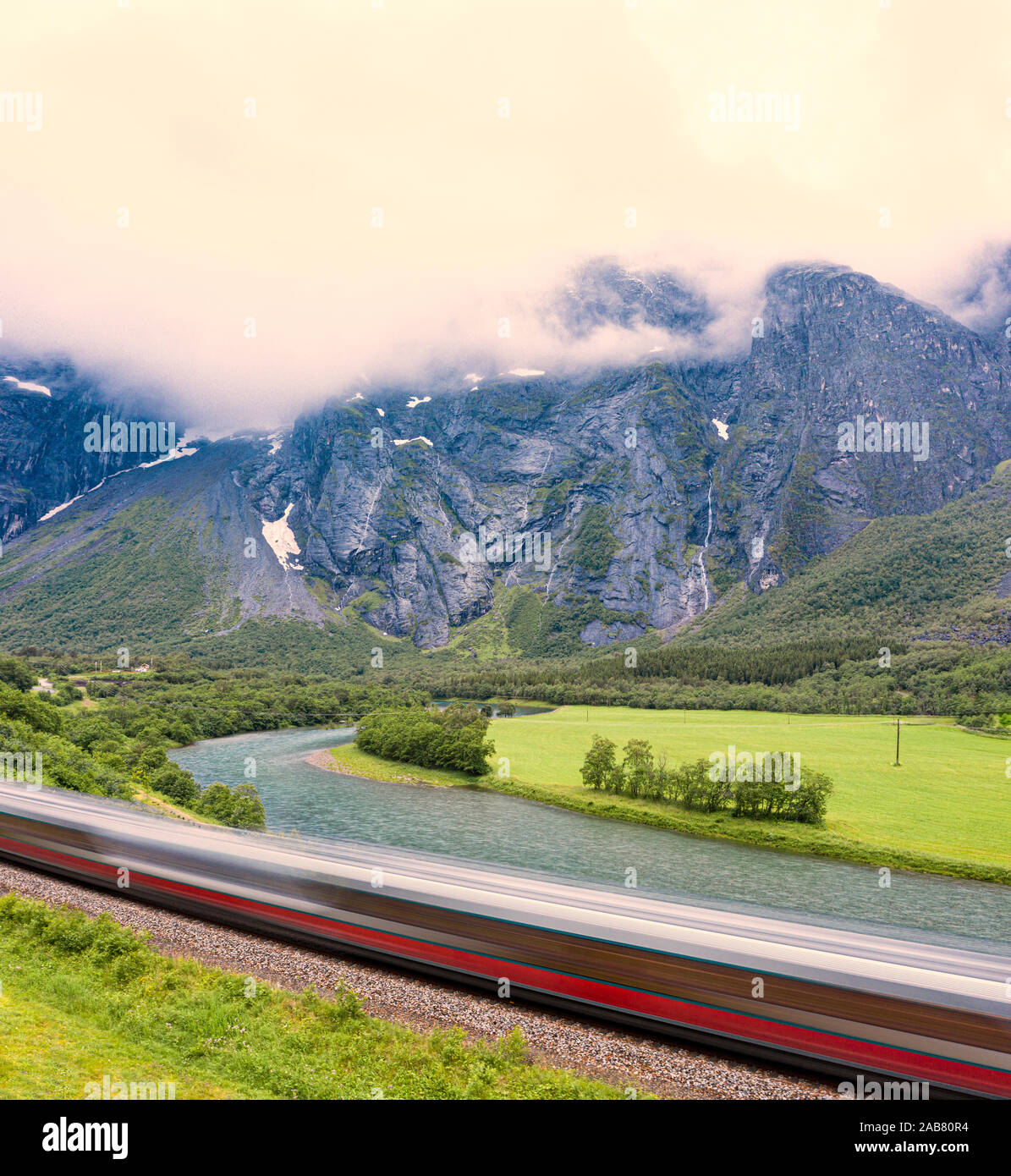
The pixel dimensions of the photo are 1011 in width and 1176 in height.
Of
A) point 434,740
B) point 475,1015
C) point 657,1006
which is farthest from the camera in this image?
point 434,740

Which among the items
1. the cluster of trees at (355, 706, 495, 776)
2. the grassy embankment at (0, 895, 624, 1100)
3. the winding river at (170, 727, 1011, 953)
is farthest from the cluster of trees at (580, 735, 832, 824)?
the grassy embankment at (0, 895, 624, 1100)

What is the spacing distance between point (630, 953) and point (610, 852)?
24.4m

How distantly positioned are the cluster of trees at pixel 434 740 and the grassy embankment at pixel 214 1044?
137 ft

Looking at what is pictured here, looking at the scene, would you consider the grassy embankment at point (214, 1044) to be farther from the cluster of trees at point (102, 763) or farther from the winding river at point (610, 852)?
the cluster of trees at point (102, 763)

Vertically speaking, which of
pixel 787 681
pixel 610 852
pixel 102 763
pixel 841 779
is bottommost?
pixel 610 852

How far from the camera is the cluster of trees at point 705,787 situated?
38000 millimetres

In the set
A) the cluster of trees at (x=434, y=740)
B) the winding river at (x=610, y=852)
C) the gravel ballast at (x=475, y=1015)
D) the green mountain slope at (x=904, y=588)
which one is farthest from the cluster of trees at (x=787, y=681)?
the gravel ballast at (x=475, y=1015)

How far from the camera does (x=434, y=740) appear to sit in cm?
5644

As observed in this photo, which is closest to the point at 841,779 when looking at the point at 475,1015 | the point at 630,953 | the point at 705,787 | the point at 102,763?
the point at 705,787

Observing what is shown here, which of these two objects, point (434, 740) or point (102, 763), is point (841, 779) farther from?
point (102, 763)

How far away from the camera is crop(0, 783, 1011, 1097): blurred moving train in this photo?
363 inches
